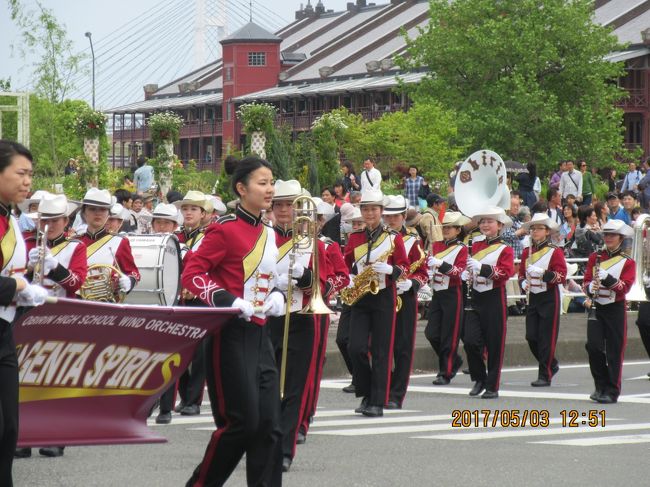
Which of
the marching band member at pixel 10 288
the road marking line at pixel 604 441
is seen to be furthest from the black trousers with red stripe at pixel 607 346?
the marching band member at pixel 10 288

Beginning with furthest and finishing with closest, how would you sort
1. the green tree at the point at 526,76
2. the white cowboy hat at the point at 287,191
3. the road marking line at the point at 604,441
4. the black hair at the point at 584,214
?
the green tree at the point at 526,76, the black hair at the point at 584,214, the road marking line at the point at 604,441, the white cowboy hat at the point at 287,191

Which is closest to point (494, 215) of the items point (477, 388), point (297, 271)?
point (477, 388)

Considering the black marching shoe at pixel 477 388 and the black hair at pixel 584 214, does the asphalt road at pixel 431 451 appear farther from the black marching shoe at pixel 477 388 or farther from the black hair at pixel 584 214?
the black hair at pixel 584 214

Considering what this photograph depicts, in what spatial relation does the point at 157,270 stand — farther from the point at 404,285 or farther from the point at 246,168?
the point at 246,168

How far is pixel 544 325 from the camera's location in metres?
16.6

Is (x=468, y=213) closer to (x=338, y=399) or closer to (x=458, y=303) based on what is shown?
(x=458, y=303)

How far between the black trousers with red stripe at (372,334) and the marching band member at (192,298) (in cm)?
135

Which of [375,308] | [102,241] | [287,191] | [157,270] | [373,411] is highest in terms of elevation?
[287,191]

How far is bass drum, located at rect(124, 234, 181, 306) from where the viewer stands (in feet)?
45.0

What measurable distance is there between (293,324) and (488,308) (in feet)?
16.2

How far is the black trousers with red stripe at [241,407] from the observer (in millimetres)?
8344

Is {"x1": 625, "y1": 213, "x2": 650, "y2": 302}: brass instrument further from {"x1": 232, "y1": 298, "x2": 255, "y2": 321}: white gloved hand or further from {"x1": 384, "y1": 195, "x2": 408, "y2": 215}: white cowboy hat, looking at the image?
{"x1": 232, "y1": 298, "x2": 255, "y2": 321}: white gloved hand

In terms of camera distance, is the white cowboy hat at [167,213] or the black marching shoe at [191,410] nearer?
the black marching shoe at [191,410]
